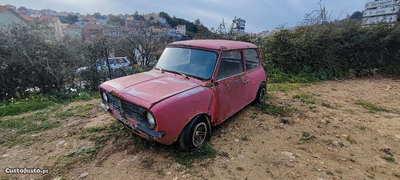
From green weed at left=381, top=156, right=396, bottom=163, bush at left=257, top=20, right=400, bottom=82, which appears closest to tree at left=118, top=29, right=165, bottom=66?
bush at left=257, top=20, right=400, bottom=82

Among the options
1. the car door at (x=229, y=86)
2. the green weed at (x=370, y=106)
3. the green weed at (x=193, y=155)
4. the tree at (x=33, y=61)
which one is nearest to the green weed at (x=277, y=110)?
the car door at (x=229, y=86)

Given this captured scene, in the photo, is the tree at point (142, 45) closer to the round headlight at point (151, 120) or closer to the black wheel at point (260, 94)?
the black wheel at point (260, 94)

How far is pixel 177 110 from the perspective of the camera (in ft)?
7.93

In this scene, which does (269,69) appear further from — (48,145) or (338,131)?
(48,145)

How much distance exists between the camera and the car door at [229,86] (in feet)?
10.3

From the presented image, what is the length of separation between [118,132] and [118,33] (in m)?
8.11

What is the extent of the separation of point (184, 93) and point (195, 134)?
0.70m

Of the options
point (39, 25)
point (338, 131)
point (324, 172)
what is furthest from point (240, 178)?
point (39, 25)

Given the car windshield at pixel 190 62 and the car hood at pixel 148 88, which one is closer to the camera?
the car hood at pixel 148 88

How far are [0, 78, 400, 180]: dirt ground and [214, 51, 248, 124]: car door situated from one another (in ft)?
1.52

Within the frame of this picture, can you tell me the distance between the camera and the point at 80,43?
21.7 ft

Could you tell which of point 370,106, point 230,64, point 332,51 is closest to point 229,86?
point 230,64

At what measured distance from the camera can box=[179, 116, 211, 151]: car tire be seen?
264 centimetres
